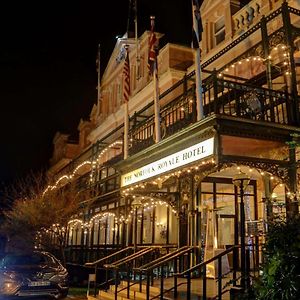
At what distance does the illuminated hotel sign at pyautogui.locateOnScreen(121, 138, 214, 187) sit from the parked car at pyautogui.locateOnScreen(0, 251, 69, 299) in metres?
3.61

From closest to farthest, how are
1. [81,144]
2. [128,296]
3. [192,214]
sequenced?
[128,296] < [192,214] < [81,144]

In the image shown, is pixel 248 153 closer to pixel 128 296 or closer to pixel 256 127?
pixel 256 127

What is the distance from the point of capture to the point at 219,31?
1930cm

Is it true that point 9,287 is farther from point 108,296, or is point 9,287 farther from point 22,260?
point 108,296

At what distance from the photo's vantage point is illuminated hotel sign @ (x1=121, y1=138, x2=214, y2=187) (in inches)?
360

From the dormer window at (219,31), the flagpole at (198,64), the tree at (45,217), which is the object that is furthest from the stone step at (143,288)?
the dormer window at (219,31)

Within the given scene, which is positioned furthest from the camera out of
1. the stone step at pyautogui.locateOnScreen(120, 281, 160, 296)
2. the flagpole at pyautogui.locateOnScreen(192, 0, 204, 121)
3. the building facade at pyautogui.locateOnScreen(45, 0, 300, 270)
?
the stone step at pyautogui.locateOnScreen(120, 281, 160, 296)

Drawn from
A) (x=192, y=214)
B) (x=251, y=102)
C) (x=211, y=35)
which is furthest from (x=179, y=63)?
(x=251, y=102)

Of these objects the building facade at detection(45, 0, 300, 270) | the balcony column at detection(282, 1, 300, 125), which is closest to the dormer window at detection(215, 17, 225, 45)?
the building facade at detection(45, 0, 300, 270)

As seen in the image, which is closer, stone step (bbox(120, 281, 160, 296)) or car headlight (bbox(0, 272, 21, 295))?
stone step (bbox(120, 281, 160, 296))

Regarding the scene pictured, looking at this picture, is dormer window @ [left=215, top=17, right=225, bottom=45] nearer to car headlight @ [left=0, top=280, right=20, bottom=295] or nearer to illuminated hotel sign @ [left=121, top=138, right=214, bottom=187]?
illuminated hotel sign @ [left=121, top=138, right=214, bottom=187]

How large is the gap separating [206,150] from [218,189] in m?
7.43

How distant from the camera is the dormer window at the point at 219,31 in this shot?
62.7 ft

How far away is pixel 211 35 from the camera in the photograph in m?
19.5
